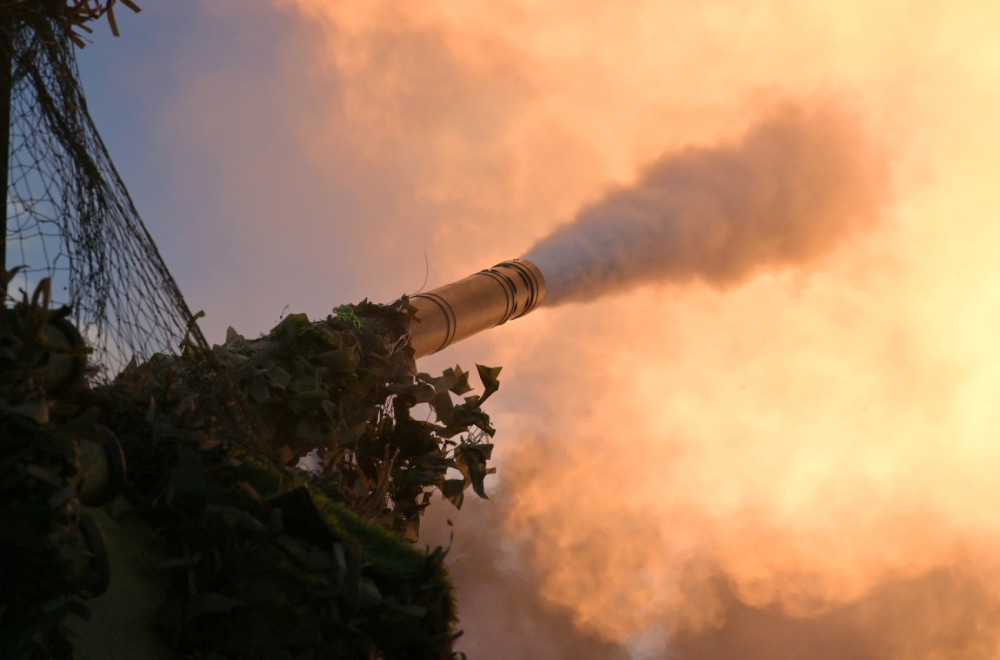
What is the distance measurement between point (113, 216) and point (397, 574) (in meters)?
1.18

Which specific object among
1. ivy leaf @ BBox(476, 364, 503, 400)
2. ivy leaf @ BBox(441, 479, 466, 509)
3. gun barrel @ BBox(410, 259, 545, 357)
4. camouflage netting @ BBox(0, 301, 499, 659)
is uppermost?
gun barrel @ BBox(410, 259, 545, 357)

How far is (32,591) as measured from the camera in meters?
1.80

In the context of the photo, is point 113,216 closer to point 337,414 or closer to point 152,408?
point 152,408

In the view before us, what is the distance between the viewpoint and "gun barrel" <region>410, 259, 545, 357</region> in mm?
6578

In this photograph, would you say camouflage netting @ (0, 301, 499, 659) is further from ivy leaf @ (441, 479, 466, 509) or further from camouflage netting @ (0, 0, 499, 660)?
ivy leaf @ (441, 479, 466, 509)

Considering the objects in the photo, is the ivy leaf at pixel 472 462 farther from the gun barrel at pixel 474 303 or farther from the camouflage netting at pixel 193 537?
the camouflage netting at pixel 193 537

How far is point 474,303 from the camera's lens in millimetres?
7230

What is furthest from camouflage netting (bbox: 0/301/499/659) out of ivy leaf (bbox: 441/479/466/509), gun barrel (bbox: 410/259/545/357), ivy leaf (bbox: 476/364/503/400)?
gun barrel (bbox: 410/259/545/357)

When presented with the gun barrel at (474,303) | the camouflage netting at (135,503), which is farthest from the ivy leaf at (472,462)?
the camouflage netting at (135,503)

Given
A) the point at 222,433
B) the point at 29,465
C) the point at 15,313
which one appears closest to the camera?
the point at 29,465

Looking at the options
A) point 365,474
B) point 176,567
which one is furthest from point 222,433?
point 365,474

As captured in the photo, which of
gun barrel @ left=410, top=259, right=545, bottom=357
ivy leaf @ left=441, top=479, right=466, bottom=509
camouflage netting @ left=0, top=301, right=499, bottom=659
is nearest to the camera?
camouflage netting @ left=0, top=301, right=499, bottom=659

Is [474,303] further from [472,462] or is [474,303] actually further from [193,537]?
[193,537]

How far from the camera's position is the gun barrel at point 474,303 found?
21.6 ft
